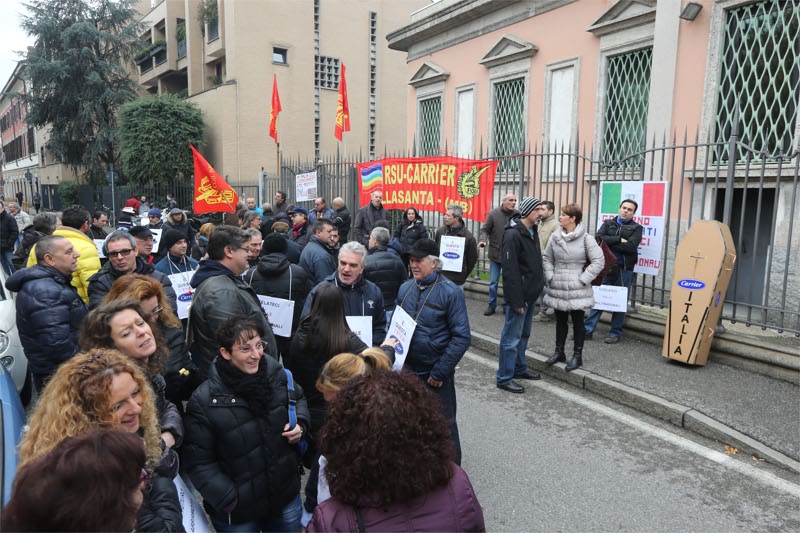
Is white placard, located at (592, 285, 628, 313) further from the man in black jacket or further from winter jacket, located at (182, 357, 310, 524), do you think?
winter jacket, located at (182, 357, 310, 524)

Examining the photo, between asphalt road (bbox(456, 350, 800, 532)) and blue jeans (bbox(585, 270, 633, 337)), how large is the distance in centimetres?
190

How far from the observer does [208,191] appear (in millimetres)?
9320

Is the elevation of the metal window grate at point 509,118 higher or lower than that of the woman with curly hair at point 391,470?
higher

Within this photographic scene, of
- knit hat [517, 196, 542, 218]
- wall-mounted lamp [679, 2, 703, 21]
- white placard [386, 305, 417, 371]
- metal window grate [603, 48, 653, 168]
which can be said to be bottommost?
white placard [386, 305, 417, 371]

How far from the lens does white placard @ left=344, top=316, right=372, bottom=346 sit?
13.0 feet

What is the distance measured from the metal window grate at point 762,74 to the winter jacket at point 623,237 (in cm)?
187

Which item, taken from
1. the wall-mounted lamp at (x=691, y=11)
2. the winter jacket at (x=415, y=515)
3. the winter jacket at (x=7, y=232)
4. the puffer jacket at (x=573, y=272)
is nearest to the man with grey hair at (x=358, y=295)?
the winter jacket at (x=415, y=515)

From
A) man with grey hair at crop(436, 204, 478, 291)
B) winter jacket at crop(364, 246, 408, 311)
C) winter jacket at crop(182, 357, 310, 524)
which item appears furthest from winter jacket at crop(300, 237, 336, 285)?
man with grey hair at crop(436, 204, 478, 291)

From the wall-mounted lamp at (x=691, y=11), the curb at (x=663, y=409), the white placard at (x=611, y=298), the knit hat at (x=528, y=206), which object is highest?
the wall-mounted lamp at (x=691, y=11)

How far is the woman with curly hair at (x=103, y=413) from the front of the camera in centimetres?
186

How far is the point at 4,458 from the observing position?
2.65m

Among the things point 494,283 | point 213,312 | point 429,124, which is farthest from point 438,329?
point 429,124

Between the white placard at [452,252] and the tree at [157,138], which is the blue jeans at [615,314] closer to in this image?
the white placard at [452,252]

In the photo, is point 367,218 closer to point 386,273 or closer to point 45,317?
point 386,273
